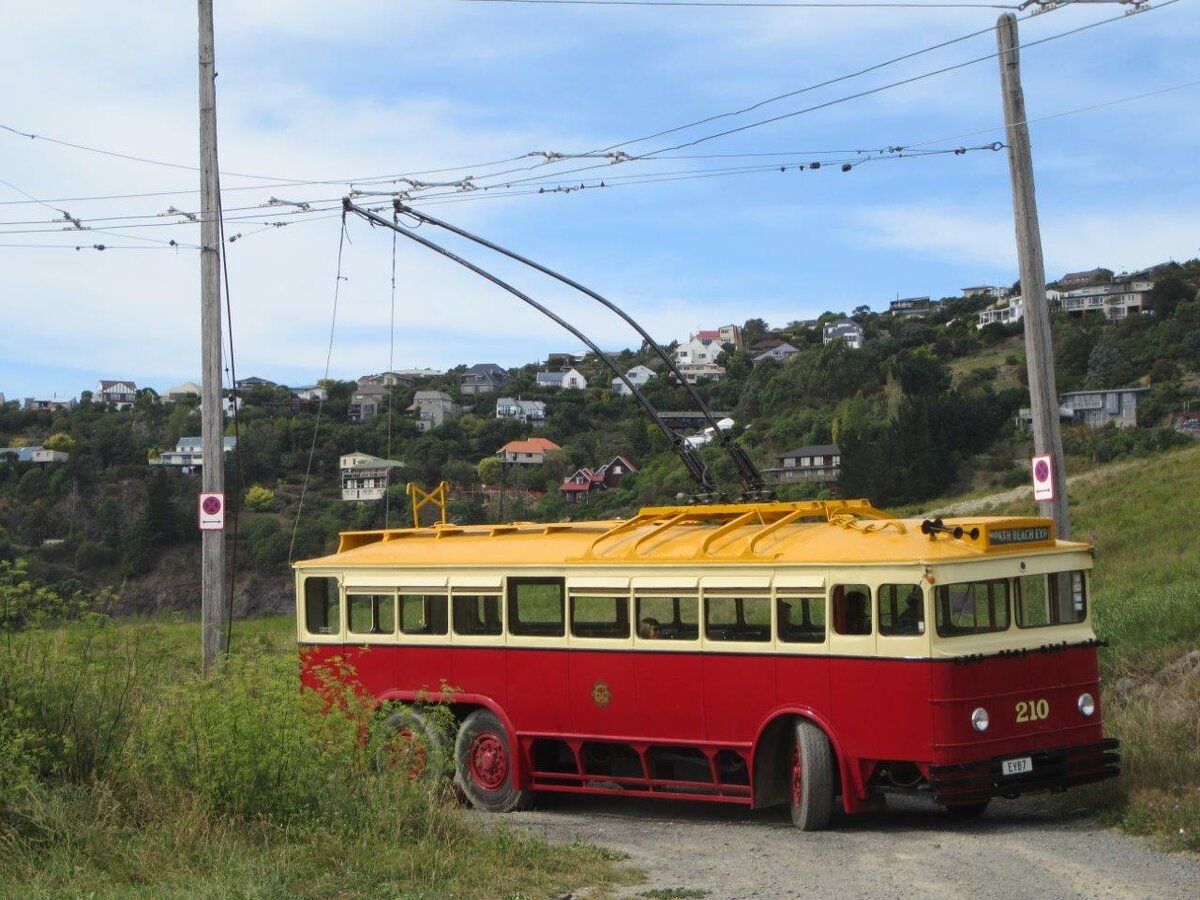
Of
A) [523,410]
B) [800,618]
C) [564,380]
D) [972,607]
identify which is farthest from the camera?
[564,380]

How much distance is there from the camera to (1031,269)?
16.7 meters

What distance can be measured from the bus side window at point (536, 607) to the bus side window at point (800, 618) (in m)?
2.49

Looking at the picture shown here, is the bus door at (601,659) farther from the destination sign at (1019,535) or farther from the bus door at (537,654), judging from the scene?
the destination sign at (1019,535)

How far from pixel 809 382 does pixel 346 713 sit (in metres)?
78.5

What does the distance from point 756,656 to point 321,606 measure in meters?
5.89

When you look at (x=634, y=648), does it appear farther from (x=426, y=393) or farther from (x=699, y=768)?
(x=426, y=393)

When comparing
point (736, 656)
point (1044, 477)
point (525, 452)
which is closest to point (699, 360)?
point (525, 452)

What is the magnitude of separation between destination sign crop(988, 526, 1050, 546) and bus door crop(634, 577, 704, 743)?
2.64m

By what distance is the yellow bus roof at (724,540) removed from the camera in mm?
12320

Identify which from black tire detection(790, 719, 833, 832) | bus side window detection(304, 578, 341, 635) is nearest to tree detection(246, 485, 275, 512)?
bus side window detection(304, 578, 341, 635)

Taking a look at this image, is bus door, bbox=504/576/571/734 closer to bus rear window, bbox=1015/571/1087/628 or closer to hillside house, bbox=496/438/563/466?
bus rear window, bbox=1015/571/1087/628

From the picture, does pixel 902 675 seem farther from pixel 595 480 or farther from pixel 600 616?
pixel 595 480

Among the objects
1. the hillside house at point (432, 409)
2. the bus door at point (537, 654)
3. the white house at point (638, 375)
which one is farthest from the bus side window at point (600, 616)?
the hillside house at point (432, 409)

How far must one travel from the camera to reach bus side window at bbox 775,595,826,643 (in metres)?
12.5
